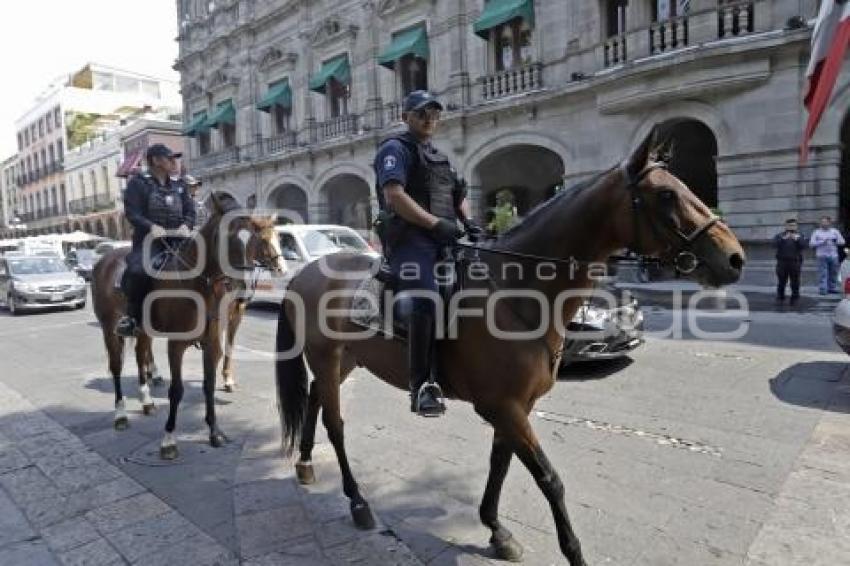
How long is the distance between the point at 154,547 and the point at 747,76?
15.6 meters

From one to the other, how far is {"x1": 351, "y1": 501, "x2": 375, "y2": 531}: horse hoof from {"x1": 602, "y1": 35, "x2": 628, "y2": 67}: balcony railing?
1562 centimetres

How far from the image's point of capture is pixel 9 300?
1672 cm

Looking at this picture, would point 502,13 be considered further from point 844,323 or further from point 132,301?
point 132,301

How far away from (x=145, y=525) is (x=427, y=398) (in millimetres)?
2068

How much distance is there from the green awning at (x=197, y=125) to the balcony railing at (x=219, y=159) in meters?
1.42

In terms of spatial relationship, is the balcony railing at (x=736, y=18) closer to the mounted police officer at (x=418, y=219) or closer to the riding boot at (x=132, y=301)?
the mounted police officer at (x=418, y=219)

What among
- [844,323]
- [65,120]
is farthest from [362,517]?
[65,120]

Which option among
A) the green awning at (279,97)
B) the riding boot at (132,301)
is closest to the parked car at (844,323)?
the riding boot at (132,301)

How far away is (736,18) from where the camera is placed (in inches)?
566

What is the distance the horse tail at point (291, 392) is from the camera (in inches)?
177

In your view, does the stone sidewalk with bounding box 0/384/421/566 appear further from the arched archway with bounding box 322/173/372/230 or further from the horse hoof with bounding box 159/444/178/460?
the arched archway with bounding box 322/173/372/230

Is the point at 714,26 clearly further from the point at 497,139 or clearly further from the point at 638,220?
the point at 638,220

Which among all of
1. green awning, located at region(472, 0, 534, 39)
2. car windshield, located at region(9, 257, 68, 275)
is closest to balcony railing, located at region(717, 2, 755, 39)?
green awning, located at region(472, 0, 534, 39)

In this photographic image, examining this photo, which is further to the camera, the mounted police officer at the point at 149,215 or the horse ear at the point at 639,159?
the mounted police officer at the point at 149,215
